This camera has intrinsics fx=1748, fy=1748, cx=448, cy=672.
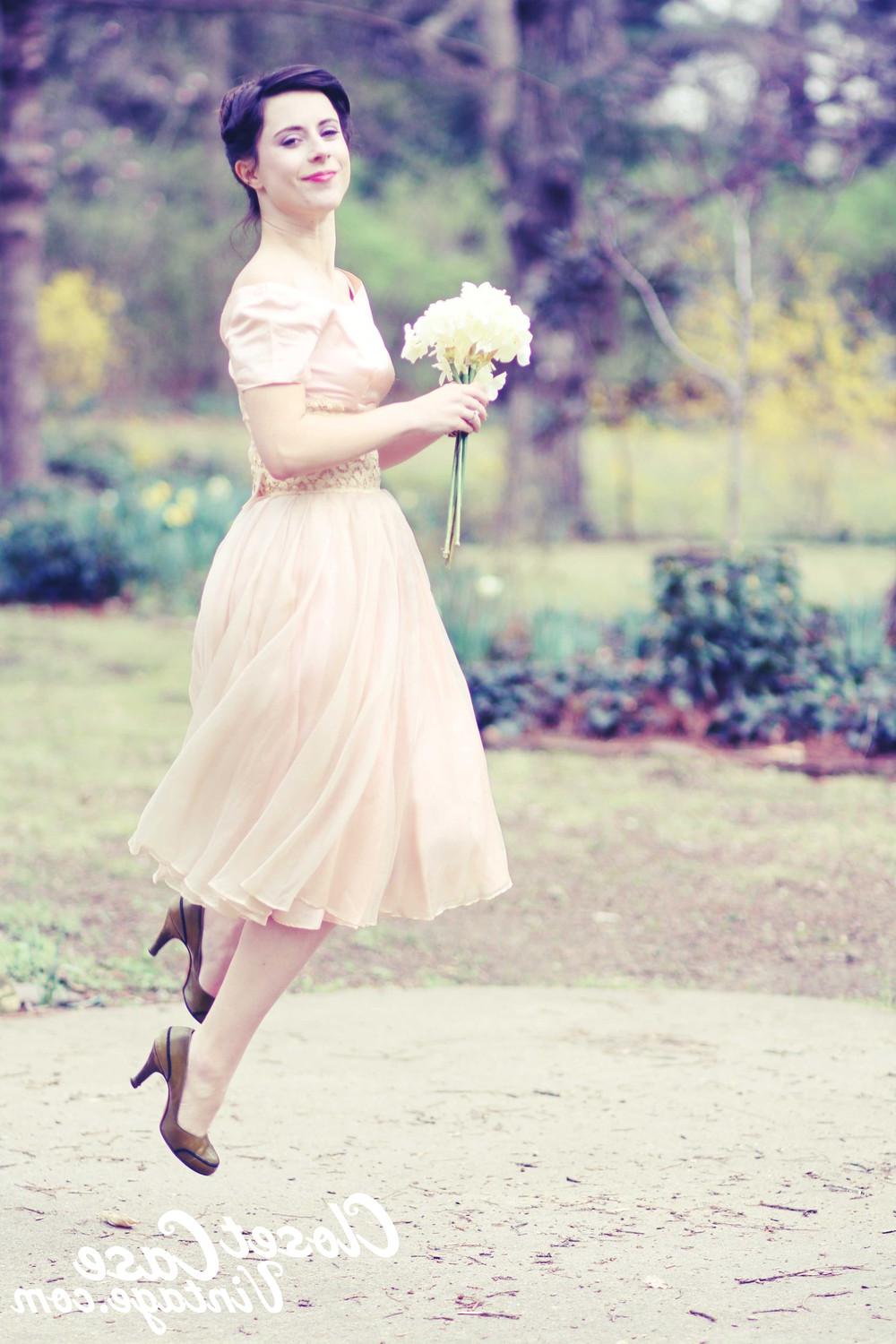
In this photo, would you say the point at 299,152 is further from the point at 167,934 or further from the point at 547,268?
the point at 547,268

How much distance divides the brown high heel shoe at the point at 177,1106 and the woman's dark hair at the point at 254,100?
1.42 m

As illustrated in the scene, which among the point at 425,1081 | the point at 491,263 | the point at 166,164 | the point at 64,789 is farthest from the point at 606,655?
the point at 491,263

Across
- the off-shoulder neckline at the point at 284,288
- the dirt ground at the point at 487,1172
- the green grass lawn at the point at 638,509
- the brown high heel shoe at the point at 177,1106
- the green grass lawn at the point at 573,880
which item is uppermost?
the off-shoulder neckline at the point at 284,288

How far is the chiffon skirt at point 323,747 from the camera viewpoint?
2795 millimetres

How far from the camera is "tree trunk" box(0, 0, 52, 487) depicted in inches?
502

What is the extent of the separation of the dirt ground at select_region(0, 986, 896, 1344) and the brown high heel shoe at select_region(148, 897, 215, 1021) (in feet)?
1.02

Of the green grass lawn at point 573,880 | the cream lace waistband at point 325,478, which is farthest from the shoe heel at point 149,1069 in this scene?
the green grass lawn at point 573,880

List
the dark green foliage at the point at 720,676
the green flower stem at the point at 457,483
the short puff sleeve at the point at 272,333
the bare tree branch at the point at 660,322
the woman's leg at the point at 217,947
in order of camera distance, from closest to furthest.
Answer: the short puff sleeve at the point at 272,333 < the green flower stem at the point at 457,483 < the woman's leg at the point at 217,947 < the dark green foliage at the point at 720,676 < the bare tree branch at the point at 660,322

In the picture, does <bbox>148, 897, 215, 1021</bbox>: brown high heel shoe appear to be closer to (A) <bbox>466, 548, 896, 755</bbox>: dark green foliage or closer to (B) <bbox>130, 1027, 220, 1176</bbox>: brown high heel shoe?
(B) <bbox>130, 1027, 220, 1176</bbox>: brown high heel shoe

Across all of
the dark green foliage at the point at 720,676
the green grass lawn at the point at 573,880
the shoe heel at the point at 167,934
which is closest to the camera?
the shoe heel at the point at 167,934

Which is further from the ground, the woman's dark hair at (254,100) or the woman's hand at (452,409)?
the woman's dark hair at (254,100)

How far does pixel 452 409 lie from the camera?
9.21 feet

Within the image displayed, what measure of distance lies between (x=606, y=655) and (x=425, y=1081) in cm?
476

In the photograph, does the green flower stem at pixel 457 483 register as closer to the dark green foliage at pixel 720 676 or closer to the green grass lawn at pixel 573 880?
the green grass lawn at pixel 573 880
